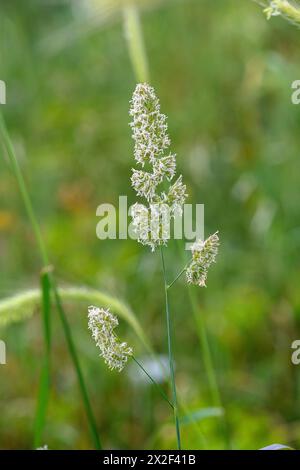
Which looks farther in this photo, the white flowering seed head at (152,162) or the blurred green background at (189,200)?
the blurred green background at (189,200)

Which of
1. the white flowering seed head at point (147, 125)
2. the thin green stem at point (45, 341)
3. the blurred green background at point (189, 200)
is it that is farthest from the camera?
the blurred green background at point (189, 200)

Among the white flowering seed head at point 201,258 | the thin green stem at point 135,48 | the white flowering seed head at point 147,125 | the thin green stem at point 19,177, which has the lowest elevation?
the white flowering seed head at point 201,258

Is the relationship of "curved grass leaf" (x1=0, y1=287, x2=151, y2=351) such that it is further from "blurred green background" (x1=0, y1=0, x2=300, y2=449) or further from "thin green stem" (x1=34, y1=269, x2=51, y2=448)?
"blurred green background" (x1=0, y1=0, x2=300, y2=449)

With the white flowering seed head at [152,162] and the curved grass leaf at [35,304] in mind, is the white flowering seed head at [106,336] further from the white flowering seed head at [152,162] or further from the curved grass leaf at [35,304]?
the curved grass leaf at [35,304]

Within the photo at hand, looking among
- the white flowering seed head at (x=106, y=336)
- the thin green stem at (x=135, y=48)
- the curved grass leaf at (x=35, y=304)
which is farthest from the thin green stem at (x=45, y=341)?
the thin green stem at (x=135, y=48)

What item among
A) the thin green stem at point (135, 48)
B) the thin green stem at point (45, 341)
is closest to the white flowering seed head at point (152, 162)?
the thin green stem at point (45, 341)

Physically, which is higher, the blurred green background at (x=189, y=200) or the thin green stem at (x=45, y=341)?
the blurred green background at (x=189, y=200)

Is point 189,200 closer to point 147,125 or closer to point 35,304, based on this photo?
point 35,304

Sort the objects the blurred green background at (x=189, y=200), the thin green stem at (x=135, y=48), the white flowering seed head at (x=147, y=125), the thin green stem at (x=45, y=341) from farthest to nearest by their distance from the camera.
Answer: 1. the blurred green background at (x=189, y=200)
2. the thin green stem at (x=135, y=48)
3. the thin green stem at (x=45, y=341)
4. the white flowering seed head at (x=147, y=125)
